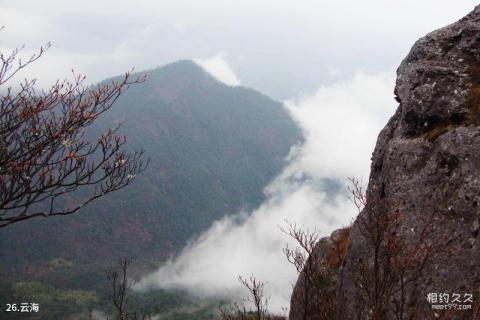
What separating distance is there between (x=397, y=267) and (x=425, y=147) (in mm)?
7193

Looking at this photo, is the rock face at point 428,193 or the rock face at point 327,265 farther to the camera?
the rock face at point 327,265

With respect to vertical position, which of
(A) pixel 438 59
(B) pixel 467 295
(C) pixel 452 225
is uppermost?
(A) pixel 438 59

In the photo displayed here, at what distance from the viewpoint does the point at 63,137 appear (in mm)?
11109

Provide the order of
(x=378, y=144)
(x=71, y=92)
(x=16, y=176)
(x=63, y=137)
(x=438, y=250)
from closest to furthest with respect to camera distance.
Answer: (x=16, y=176), (x=63, y=137), (x=71, y=92), (x=438, y=250), (x=378, y=144)

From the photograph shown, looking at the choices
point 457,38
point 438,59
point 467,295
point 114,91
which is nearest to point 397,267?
point 467,295

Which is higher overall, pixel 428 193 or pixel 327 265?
pixel 428 193

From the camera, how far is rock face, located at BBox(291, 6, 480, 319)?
12.5m

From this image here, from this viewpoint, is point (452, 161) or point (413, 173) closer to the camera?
point (452, 161)

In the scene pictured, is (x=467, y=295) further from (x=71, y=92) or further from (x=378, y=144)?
(x=71, y=92)

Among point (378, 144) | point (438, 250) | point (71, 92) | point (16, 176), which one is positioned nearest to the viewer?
point (16, 176)

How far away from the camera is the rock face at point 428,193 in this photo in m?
12.5

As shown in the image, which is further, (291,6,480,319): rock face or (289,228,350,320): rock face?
(289,228,350,320): rock face

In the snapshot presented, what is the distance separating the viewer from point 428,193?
15164 mm

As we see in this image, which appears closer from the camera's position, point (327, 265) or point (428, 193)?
point (428, 193)
